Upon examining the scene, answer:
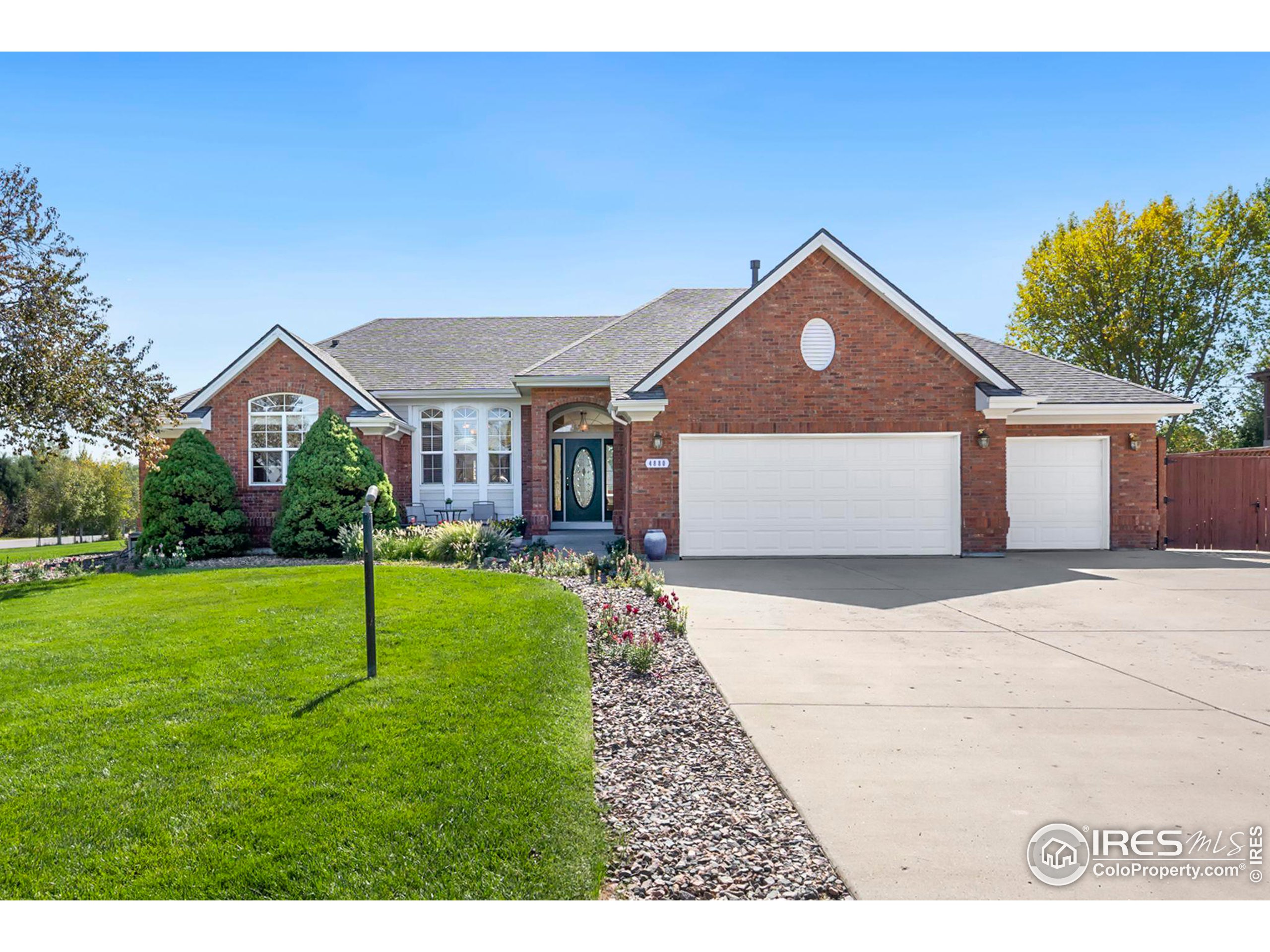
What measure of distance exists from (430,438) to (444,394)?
130 centimetres

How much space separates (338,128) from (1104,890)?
32.6 feet

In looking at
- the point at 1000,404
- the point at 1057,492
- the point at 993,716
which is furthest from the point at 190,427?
the point at 1057,492

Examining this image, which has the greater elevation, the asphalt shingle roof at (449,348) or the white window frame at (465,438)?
the asphalt shingle roof at (449,348)

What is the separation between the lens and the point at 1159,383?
27.2 m

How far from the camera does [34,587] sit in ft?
36.1

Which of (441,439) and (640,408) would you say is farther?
(441,439)

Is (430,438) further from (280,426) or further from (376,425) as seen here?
(280,426)

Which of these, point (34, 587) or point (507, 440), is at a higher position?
point (507, 440)

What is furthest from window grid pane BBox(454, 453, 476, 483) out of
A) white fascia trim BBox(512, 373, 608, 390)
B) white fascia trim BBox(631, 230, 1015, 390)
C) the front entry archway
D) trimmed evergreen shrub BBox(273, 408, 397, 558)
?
white fascia trim BBox(631, 230, 1015, 390)

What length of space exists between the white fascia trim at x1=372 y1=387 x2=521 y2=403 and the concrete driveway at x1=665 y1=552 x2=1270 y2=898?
9084 mm

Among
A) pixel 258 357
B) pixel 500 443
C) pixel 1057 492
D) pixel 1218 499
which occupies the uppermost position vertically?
pixel 258 357

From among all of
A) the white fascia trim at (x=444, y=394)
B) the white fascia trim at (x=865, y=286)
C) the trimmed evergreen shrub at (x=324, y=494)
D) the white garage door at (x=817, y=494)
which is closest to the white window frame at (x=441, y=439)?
the white fascia trim at (x=444, y=394)

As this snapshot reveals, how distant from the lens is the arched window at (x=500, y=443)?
17781 mm

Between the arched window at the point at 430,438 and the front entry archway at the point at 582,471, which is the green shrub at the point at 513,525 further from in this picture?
the arched window at the point at 430,438
